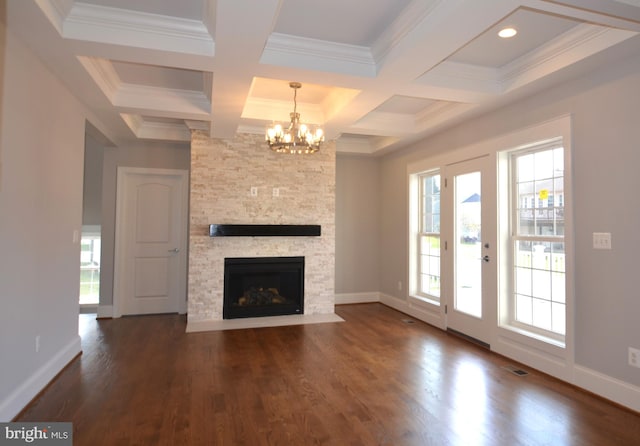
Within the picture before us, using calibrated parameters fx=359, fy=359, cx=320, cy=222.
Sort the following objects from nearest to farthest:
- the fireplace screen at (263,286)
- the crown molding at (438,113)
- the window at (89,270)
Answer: the crown molding at (438,113)
the fireplace screen at (263,286)
the window at (89,270)

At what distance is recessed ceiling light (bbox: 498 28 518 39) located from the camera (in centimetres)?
276

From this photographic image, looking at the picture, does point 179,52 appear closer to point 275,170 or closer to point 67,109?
point 67,109

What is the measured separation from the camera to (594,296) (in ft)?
9.41

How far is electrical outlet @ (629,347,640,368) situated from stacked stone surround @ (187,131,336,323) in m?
3.45

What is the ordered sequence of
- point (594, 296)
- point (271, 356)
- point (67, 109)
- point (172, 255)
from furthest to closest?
point (172, 255) → point (271, 356) → point (67, 109) → point (594, 296)

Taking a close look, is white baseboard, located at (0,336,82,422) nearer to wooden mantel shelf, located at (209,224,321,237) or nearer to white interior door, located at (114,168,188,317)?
white interior door, located at (114,168,188,317)

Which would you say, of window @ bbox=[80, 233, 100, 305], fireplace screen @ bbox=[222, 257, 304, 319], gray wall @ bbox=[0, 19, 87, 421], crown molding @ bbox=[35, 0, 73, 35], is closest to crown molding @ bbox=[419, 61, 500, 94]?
crown molding @ bbox=[35, 0, 73, 35]

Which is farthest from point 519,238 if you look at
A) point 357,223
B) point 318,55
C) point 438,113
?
point 357,223

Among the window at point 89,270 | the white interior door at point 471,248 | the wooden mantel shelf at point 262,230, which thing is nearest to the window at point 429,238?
the white interior door at point 471,248

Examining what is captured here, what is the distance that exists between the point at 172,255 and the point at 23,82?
3.35m

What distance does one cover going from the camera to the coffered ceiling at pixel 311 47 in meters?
2.24

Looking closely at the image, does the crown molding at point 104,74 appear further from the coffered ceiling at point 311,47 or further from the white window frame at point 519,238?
the white window frame at point 519,238

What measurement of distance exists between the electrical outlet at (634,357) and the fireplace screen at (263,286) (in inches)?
143

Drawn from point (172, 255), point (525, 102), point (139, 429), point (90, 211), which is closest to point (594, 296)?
point (525, 102)
